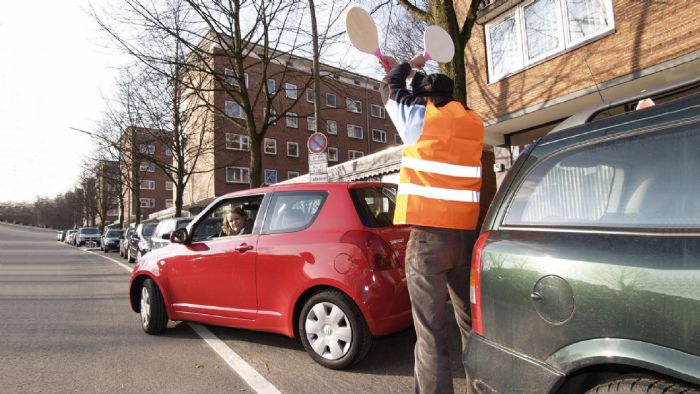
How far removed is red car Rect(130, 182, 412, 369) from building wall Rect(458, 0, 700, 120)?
7.02 m

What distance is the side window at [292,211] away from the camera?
406 centimetres

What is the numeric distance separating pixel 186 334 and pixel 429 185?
3.82 m

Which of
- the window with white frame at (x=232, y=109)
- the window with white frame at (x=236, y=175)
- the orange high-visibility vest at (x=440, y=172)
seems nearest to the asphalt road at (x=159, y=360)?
the orange high-visibility vest at (x=440, y=172)

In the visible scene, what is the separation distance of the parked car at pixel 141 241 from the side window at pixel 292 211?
1004 centimetres

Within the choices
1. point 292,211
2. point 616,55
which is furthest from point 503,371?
point 616,55

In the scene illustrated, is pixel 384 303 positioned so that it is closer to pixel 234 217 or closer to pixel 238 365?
pixel 238 365

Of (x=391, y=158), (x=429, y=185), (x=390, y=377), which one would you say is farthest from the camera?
(x=391, y=158)

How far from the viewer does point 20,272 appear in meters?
12.8

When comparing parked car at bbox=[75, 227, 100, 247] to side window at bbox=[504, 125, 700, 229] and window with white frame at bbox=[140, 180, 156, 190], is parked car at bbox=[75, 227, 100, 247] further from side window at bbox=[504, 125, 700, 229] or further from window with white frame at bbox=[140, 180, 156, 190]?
side window at bbox=[504, 125, 700, 229]

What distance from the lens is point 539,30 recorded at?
11875 millimetres

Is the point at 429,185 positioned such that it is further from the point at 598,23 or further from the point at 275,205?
the point at 598,23

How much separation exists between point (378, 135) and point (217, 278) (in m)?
40.5

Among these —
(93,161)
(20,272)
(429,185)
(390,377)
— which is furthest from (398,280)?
(93,161)

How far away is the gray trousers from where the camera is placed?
2.59 m
